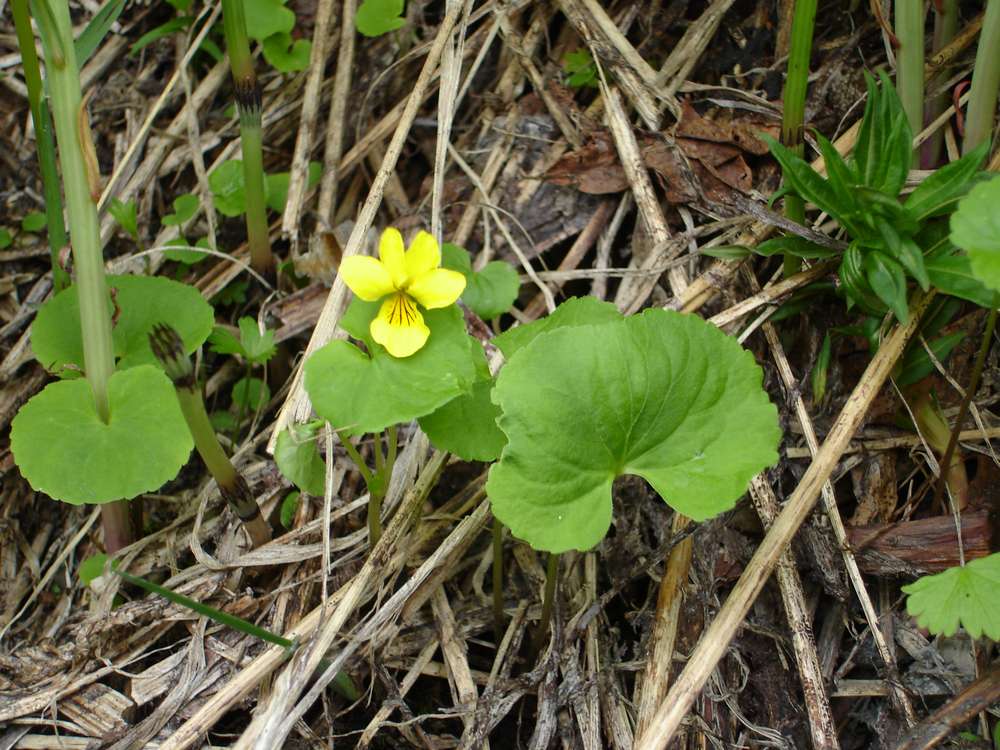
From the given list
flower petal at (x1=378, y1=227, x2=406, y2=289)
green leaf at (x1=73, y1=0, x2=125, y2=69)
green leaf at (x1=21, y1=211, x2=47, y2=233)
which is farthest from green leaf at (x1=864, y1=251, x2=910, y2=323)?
green leaf at (x1=21, y1=211, x2=47, y2=233)

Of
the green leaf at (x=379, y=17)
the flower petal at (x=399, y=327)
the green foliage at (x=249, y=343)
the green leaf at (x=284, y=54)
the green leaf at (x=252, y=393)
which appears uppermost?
the green leaf at (x=379, y=17)

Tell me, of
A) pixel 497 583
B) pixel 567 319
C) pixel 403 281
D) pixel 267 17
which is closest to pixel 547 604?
pixel 497 583

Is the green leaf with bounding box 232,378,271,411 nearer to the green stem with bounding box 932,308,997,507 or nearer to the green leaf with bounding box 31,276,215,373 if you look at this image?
the green leaf with bounding box 31,276,215,373

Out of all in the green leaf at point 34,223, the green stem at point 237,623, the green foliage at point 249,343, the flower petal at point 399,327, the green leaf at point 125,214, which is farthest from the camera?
the green leaf at point 34,223

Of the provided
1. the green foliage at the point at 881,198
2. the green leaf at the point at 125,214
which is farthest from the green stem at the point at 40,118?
the green foliage at the point at 881,198

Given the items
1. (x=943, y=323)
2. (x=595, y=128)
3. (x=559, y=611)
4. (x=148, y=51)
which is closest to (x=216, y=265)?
(x=148, y=51)

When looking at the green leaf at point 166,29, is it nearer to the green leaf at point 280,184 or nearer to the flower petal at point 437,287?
the green leaf at point 280,184

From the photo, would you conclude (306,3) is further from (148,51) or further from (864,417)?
(864,417)
